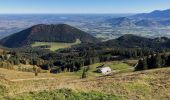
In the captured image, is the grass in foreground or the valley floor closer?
the grass in foreground

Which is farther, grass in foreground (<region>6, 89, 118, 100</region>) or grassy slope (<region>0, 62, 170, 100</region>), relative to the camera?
grassy slope (<region>0, 62, 170, 100</region>)

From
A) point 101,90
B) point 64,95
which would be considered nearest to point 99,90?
point 101,90

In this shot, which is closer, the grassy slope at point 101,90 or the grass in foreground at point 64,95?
the grass in foreground at point 64,95

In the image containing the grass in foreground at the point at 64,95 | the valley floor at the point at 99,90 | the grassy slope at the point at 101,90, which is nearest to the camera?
the grass in foreground at the point at 64,95

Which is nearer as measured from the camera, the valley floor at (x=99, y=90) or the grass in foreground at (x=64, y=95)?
the grass in foreground at (x=64, y=95)

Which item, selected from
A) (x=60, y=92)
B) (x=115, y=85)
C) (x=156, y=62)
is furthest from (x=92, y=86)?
(x=156, y=62)

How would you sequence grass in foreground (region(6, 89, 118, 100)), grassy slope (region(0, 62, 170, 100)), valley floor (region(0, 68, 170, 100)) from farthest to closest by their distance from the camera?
1. grassy slope (region(0, 62, 170, 100))
2. valley floor (region(0, 68, 170, 100))
3. grass in foreground (region(6, 89, 118, 100))

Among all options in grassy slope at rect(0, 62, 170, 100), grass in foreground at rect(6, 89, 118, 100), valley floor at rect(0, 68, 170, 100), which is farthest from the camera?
grassy slope at rect(0, 62, 170, 100)

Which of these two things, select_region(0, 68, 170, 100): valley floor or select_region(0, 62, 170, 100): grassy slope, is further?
select_region(0, 62, 170, 100): grassy slope

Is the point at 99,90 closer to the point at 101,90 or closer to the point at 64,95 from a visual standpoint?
the point at 101,90

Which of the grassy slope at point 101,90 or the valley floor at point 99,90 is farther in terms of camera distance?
the grassy slope at point 101,90

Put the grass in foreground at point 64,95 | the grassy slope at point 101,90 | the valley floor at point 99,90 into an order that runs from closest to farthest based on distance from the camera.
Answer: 1. the grass in foreground at point 64,95
2. the valley floor at point 99,90
3. the grassy slope at point 101,90
